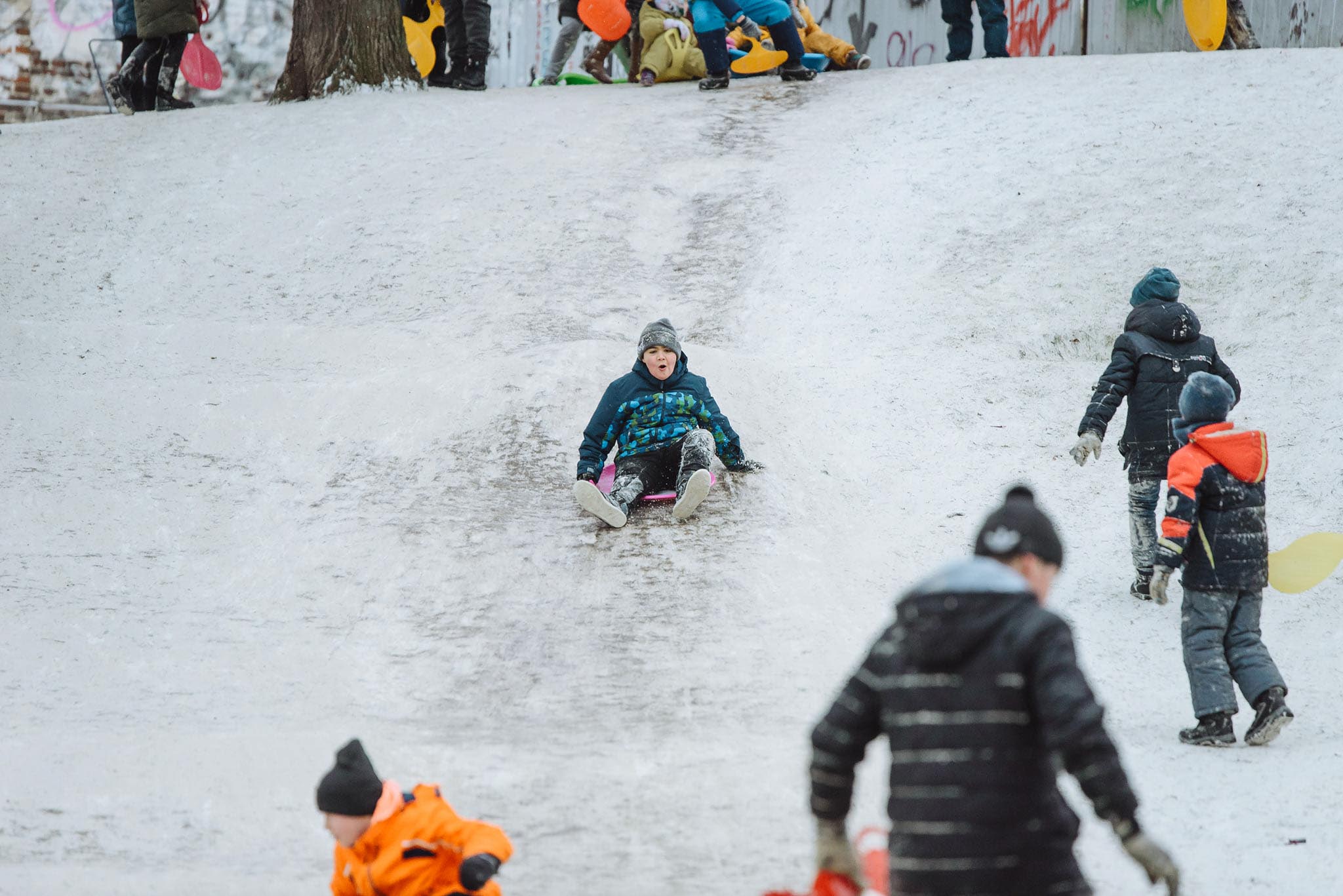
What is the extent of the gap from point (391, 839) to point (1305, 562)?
11.8ft

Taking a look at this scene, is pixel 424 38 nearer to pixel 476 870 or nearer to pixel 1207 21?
pixel 1207 21

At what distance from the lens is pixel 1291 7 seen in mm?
14461

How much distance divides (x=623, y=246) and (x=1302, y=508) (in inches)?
204

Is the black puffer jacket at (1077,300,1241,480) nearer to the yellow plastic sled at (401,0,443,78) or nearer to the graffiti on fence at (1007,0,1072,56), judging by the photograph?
the graffiti on fence at (1007,0,1072,56)

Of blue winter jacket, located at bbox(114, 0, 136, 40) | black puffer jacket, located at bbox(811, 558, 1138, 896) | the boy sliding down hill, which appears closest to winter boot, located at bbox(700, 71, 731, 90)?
blue winter jacket, located at bbox(114, 0, 136, 40)

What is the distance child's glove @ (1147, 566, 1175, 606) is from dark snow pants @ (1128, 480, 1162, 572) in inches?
48.1

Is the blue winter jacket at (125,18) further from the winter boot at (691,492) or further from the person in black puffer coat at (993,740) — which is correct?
the person in black puffer coat at (993,740)

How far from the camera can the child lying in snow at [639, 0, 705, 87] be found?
542 inches

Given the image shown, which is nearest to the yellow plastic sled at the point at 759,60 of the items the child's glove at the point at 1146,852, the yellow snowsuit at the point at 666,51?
the yellow snowsuit at the point at 666,51

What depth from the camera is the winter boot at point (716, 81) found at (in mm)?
12969

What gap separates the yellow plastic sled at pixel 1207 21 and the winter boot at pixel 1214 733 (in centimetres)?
961

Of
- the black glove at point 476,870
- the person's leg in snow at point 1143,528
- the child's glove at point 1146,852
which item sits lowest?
the person's leg in snow at point 1143,528

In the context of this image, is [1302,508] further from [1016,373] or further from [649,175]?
[649,175]

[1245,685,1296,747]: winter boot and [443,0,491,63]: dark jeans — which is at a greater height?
[443,0,491,63]: dark jeans
